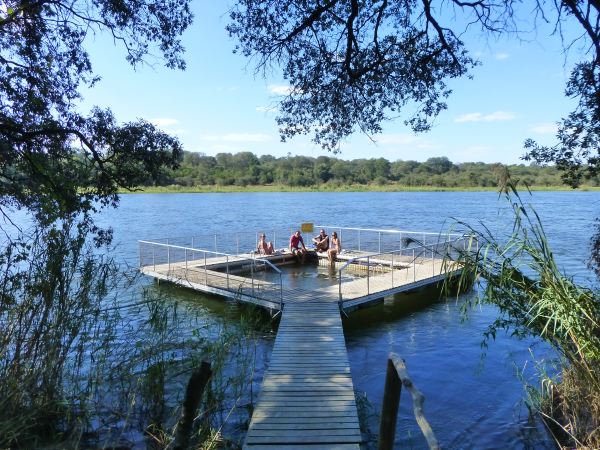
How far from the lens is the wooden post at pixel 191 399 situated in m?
3.67

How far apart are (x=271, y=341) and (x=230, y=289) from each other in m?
2.42

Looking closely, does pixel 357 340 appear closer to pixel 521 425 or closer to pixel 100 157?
pixel 521 425

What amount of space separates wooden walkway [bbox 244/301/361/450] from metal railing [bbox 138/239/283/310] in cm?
173

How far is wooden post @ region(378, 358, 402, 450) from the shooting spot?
3.43 meters

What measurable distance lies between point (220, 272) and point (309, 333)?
279 inches

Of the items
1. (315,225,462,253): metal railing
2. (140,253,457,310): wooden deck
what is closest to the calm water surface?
(140,253,457,310): wooden deck

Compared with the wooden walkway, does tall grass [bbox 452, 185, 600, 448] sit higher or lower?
higher

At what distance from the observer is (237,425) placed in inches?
259

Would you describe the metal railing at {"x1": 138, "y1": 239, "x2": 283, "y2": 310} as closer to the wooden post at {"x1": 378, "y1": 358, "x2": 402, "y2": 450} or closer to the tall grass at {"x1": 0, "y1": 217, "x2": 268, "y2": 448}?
the tall grass at {"x1": 0, "y1": 217, "x2": 268, "y2": 448}

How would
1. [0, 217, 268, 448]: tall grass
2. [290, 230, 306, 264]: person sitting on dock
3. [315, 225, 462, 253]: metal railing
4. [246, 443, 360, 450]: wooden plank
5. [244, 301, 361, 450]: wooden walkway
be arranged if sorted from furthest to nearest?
[315, 225, 462, 253]: metal railing
[290, 230, 306, 264]: person sitting on dock
[244, 301, 361, 450]: wooden walkway
[246, 443, 360, 450]: wooden plank
[0, 217, 268, 448]: tall grass

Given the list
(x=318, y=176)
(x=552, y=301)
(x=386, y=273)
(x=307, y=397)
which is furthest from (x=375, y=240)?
(x=318, y=176)

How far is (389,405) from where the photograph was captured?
3.54 meters

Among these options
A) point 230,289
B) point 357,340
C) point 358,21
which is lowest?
point 357,340

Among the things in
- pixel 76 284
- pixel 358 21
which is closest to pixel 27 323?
pixel 76 284
